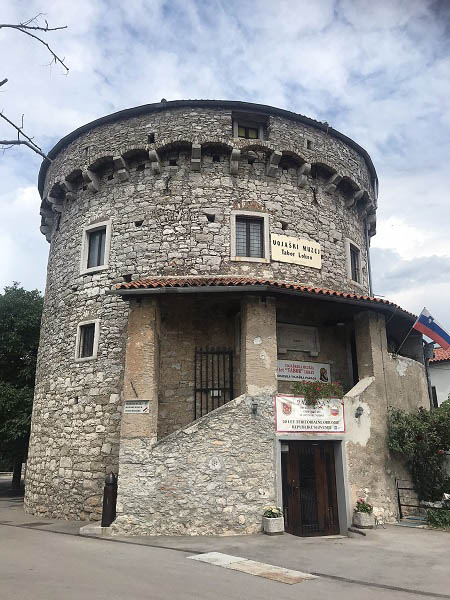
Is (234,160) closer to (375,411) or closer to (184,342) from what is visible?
(184,342)

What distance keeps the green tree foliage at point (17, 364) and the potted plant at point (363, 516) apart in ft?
46.1

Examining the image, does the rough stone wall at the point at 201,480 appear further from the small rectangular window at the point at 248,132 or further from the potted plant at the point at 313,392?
the small rectangular window at the point at 248,132

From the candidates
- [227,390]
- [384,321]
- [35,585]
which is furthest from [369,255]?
[35,585]

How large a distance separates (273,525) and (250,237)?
26.6 feet

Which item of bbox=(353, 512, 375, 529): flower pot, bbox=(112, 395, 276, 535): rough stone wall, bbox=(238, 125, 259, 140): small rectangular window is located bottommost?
bbox=(353, 512, 375, 529): flower pot

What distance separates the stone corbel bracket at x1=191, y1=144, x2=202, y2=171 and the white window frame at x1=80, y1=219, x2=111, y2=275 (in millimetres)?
3171

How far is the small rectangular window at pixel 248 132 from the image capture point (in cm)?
1548

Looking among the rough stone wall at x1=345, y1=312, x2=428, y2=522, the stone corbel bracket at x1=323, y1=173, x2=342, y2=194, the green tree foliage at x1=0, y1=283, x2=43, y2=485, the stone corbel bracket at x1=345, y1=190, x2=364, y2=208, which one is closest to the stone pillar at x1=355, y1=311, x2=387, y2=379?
the rough stone wall at x1=345, y1=312, x2=428, y2=522

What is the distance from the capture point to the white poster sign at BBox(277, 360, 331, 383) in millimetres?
12977

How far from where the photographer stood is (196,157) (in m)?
14.7

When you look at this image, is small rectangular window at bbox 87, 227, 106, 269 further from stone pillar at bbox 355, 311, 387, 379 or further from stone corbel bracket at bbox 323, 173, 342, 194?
stone pillar at bbox 355, 311, 387, 379

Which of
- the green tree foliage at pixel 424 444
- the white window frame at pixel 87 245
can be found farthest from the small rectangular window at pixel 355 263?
the white window frame at pixel 87 245

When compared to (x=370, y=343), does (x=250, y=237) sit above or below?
above

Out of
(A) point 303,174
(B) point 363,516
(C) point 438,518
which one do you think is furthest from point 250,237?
(C) point 438,518
